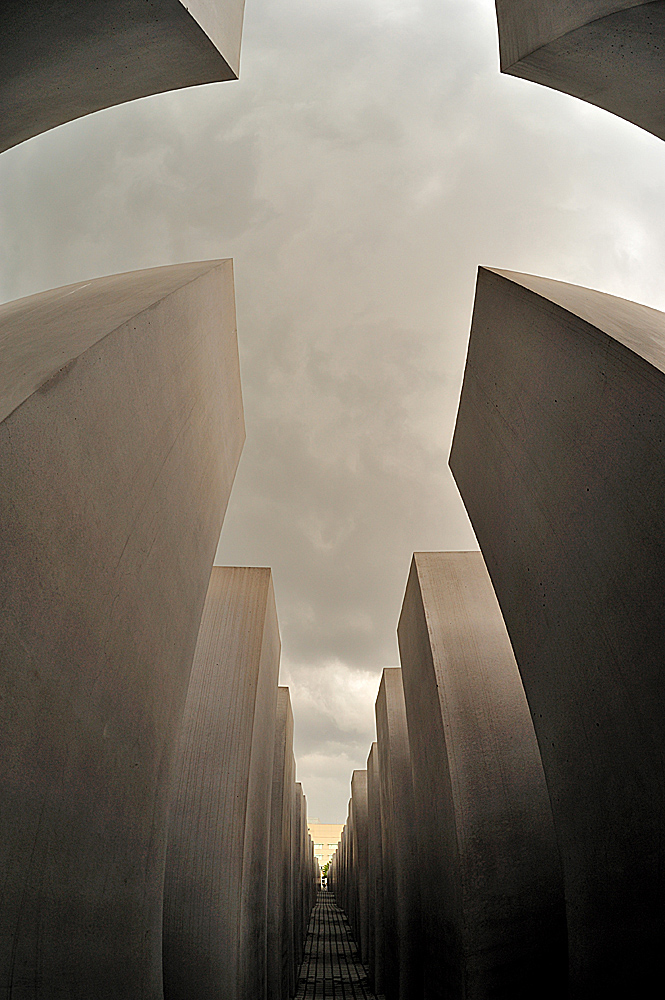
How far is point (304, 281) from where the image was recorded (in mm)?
13359

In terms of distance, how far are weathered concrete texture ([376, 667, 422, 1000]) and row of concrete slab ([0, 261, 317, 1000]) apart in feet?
27.8

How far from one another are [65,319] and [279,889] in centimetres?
1446

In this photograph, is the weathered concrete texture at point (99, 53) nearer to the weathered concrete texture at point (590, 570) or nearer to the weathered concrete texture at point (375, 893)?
the weathered concrete texture at point (590, 570)

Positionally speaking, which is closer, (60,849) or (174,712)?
(60,849)

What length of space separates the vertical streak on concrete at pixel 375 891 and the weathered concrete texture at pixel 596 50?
17544 millimetres

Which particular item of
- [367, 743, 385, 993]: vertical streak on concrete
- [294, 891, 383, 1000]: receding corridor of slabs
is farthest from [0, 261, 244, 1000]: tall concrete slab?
[294, 891, 383, 1000]: receding corridor of slabs

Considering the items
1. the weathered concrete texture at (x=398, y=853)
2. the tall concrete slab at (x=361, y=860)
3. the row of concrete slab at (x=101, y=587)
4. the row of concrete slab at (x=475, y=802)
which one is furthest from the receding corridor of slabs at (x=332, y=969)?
the row of concrete slab at (x=101, y=587)

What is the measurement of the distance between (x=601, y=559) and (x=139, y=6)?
3.89 meters

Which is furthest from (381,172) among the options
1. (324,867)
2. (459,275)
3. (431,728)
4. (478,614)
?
(324,867)

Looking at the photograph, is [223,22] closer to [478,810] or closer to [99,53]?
[99,53]

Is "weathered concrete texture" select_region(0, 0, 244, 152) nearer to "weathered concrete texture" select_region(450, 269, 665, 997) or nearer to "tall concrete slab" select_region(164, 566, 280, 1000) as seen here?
"weathered concrete texture" select_region(450, 269, 665, 997)

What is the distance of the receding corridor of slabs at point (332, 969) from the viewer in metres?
16.5

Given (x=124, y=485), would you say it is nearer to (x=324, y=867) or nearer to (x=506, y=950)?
(x=506, y=950)

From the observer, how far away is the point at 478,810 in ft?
26.5
